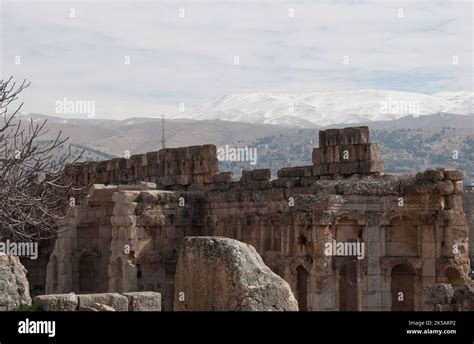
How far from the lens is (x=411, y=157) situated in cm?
15562

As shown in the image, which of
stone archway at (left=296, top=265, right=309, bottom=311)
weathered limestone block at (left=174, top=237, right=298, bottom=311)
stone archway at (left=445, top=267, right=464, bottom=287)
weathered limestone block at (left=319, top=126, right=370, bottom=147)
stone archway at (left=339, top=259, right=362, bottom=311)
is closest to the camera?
weathered limestone block at (left=174, top=237, right=298, bottom=311)

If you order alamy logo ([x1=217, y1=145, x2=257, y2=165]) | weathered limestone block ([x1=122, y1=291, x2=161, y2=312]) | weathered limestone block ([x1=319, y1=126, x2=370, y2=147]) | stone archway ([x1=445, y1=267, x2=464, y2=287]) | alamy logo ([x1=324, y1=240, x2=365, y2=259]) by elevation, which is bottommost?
weathered limestone block ([x1=122, y1=291, x2=161, y2=312])

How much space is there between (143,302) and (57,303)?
3.89ft

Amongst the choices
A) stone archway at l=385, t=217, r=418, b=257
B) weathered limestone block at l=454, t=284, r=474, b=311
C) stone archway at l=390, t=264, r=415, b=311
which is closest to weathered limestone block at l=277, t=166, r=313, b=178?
stone archway at l=385, t=217, r=418, b=257

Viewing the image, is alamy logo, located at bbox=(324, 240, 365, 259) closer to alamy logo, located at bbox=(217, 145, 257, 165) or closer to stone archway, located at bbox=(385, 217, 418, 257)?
stone archway, located at bbox=(385, 217, 418, 257)

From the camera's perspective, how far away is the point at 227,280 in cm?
1213

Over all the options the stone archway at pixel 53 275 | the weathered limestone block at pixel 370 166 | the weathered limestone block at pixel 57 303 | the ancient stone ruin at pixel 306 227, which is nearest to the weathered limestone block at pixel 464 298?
the ancient stone ruin at pixel 306 227

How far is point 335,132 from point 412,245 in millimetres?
3843

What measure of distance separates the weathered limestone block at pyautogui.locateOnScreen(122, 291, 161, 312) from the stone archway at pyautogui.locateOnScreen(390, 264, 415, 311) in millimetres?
12219

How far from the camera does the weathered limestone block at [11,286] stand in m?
11.8

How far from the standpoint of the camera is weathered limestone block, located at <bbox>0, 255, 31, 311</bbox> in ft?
38.7
